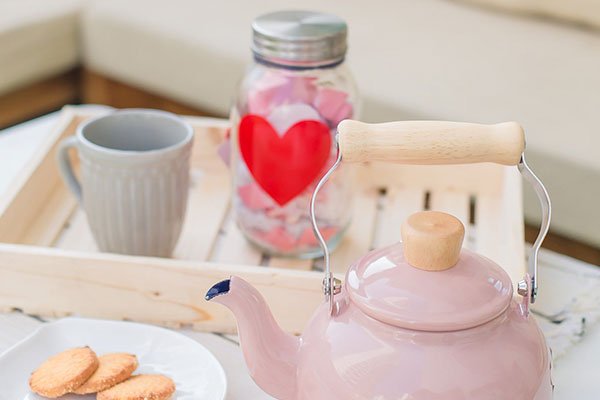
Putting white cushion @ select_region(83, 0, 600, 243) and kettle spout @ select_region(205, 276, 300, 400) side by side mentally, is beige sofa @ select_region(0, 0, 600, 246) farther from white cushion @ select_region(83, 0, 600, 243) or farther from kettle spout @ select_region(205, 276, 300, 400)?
kettle spout @ select_region(205, 276, 300, 400)

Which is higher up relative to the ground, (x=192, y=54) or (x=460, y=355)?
(x=460, y=355)

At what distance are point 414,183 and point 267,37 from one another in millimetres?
329

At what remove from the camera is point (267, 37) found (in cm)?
85

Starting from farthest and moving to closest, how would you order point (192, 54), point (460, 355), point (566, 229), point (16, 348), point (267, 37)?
point (192, 54) → point (566, 229) → point (267, 37) → point (16, 348) → point (460, 355)

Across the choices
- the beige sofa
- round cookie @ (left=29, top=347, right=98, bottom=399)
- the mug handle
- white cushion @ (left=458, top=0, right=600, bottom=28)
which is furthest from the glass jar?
white cushion @ (left=458, top=0, right=600, bottom=28)

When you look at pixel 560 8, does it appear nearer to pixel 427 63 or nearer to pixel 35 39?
pixel 427 63

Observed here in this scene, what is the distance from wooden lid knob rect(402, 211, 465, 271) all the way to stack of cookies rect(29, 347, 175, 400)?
25 centimetres

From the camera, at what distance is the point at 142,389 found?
0.69m

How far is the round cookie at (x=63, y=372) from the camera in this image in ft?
2.25

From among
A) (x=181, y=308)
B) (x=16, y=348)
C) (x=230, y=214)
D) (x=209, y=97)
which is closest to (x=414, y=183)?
(x=230, y=214)

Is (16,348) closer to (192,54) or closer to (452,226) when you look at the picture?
(452,226)

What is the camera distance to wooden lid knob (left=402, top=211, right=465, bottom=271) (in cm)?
55

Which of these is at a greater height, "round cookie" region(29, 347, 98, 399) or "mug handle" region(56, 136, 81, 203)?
"mug handle" region(56, 136, 81, 203)

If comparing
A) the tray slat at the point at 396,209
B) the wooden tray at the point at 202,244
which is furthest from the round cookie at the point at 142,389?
the tray slat at the point at 396,209
